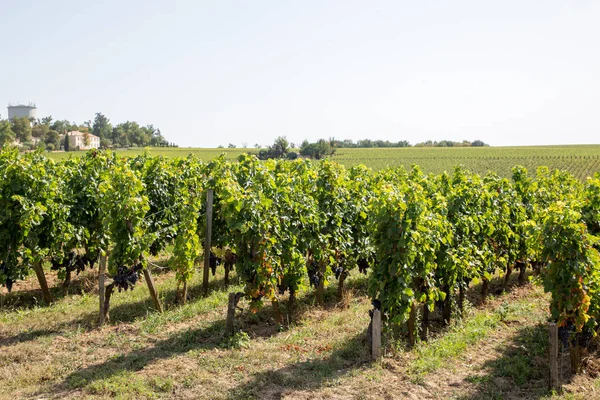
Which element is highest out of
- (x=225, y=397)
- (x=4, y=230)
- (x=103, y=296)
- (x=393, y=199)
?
(x=393, y=199)

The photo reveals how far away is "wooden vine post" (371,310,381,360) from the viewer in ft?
27.3

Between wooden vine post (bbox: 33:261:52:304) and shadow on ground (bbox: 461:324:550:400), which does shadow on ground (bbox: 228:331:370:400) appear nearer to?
shadow on ground (bbox: 461:324:550:400)

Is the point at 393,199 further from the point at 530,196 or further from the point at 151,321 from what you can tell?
the point at 530,196

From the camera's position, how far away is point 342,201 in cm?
1131

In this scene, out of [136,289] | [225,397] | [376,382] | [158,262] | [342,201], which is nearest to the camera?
[225,397]

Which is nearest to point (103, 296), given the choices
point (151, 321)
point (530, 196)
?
point (151, 321)

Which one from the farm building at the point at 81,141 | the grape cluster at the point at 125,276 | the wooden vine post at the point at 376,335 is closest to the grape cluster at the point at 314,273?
the wooden vine post at the point at 376,335

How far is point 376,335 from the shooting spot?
8.36 metres

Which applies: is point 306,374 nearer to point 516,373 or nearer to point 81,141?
point 516,373

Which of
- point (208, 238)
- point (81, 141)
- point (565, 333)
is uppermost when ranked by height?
point (81, 141)

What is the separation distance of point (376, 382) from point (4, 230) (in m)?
8.05

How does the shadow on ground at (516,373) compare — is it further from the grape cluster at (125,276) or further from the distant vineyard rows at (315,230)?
the grape cluster at (125,276)

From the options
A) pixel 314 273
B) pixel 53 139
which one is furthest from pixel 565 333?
A: pixel 53 139

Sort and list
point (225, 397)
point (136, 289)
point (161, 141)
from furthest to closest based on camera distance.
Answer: point (161, 141) → point (136, 289) → point (225, 397)
